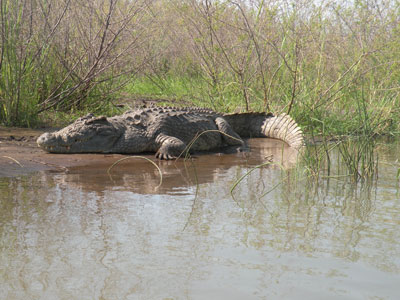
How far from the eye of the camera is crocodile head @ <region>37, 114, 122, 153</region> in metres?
6.02

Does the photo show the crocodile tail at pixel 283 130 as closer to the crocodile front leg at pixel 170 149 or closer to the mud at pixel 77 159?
the mud at pixel 77 159

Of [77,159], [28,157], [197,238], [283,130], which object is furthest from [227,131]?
[197,238]

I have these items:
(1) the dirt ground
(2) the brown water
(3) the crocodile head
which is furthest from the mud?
(2) the brown water

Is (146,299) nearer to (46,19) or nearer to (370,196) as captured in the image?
(370,196)

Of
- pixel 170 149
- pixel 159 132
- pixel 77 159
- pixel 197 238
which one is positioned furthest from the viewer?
pixel 159 132

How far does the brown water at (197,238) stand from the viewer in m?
2.40

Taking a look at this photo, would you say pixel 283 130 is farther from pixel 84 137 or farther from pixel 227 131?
pixel 84 137

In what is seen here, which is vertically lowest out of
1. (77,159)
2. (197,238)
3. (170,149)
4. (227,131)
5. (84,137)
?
(197,238)

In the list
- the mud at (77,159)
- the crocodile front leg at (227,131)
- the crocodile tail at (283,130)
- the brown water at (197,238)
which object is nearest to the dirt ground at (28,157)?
the mud at (77,159)

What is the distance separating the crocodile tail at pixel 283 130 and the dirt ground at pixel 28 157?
2223mm

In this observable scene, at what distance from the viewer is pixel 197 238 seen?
120 inches

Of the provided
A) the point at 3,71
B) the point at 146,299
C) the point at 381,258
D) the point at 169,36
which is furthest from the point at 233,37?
the point at 146,299

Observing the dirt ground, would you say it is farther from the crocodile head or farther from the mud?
the crocodile head

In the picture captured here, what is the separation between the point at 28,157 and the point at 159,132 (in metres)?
1.64
